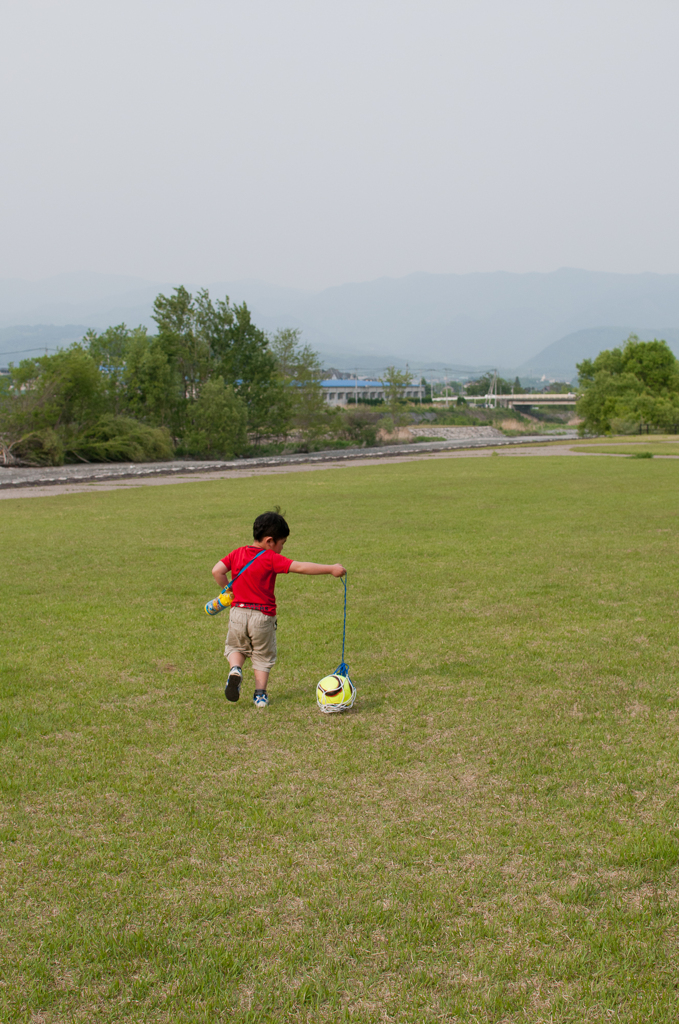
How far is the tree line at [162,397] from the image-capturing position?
38.3 m

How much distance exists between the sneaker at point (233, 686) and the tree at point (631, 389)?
230ft

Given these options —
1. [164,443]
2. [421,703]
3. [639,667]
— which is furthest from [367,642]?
[164,443]

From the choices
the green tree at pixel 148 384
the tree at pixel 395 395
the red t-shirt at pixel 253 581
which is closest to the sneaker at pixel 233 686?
the red t-shirt at pixel 253 581

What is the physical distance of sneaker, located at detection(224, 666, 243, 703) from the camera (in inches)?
224

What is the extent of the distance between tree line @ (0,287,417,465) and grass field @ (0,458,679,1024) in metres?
31.5

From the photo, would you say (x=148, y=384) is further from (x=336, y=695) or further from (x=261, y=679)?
(x=336, y=695)

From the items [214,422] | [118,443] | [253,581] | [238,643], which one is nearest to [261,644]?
[238,643]

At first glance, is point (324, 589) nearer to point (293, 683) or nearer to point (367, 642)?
point (367, 642)

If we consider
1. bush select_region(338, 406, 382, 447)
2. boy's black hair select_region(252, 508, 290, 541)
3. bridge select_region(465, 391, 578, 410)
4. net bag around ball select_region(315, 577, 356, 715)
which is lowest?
net bag around ball select_region(315, 577, 356, 715)

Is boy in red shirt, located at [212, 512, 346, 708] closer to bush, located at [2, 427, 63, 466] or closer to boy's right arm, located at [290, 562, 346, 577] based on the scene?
boy's right arm, located at [290, 562, 346, 577]

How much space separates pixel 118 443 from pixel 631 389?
52257mm

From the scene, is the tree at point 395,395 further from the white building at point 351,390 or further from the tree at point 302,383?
the white building at point 351,390

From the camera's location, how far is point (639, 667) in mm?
6379

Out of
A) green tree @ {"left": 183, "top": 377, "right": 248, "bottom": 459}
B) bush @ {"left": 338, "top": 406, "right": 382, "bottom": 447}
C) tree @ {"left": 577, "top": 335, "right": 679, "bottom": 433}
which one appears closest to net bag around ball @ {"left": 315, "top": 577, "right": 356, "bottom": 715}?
green tree @ {"left": 183, "top": 377, "right": 248, "bottom": 459}
